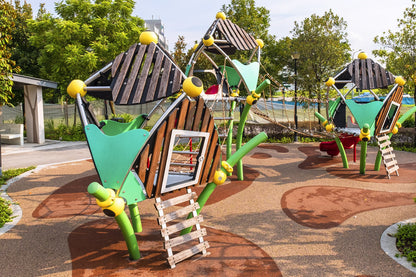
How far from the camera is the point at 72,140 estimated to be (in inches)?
790

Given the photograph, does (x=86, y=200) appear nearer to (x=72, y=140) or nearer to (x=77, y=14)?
(x=72, y=140)

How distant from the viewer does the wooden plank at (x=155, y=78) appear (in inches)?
171

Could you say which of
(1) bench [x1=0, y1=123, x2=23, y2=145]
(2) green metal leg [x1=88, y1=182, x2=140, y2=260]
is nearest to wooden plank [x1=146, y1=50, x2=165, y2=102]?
(2) green metal leg [x1=88, y1=182, x2=140, y2=260]

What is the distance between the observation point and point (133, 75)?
182 inches

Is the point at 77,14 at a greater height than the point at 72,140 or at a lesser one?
greater

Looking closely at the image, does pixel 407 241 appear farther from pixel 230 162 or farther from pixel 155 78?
pixel 155 78

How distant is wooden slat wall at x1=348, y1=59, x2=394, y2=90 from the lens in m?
10.1

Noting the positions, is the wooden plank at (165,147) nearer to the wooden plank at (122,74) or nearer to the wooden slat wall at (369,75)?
the wooden plank at (122,74)

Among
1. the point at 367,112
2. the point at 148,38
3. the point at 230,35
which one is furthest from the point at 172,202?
the point at 367,112

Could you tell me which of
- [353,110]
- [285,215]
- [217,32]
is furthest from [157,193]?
→ [353,110]

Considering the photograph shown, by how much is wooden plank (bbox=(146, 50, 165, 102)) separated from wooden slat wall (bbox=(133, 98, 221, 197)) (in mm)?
371

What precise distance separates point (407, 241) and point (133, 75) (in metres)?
5.27

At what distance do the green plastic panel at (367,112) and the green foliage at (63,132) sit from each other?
1666 centimetres

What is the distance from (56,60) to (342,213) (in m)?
19.2
